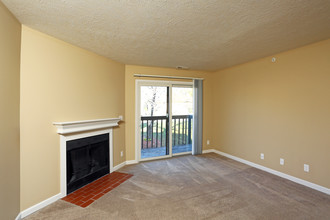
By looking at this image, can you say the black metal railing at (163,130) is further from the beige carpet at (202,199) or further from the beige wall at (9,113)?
the beige wall at (9,113)

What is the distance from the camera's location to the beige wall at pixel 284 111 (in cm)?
258

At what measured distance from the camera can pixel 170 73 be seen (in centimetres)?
425

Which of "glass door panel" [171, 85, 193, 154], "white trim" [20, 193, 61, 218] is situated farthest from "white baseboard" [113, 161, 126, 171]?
"glass door panel" [171, 85, 193, 154]

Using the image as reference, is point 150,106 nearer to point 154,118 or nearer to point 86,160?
point 154,118

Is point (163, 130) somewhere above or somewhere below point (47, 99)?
below

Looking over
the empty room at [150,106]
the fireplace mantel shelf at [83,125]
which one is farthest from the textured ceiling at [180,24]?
the fireplace mantel shelf at [83,125]

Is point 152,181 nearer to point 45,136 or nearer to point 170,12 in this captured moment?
point 45,136

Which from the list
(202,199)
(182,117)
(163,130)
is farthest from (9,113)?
(182,117)

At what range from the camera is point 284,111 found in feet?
10.1

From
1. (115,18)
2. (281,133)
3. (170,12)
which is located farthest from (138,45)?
(281,133)

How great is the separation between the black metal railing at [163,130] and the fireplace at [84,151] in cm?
115

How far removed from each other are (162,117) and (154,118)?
0.22 m

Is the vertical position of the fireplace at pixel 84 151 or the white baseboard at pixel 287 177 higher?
the fireplace at pixel 84 151

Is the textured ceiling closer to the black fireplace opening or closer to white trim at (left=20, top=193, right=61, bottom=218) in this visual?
the black fireplace opening
